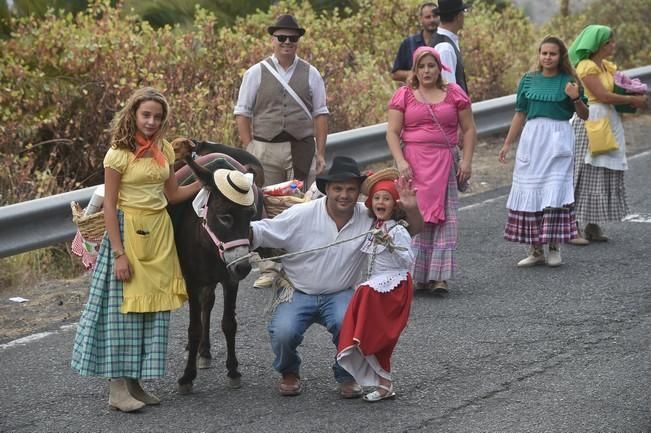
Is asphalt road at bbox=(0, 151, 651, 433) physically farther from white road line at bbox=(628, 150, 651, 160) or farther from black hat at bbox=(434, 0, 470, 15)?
white road line at bbox=(628, 150, 651, 160)

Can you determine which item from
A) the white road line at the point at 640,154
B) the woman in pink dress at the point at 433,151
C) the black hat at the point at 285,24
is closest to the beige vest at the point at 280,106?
the black hat at the point at 285,24

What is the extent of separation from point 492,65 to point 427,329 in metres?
8.78

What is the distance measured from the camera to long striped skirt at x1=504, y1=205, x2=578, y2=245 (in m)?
9.85

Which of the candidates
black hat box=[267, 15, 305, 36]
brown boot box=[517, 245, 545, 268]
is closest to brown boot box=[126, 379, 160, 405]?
black hat box=[267, 15, 305, 36]

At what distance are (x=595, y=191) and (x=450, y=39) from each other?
172 centimetres

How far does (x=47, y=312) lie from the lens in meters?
8.55

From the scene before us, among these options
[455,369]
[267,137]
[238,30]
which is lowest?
[455,369]

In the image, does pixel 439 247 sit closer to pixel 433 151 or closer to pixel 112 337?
pixel 433 151

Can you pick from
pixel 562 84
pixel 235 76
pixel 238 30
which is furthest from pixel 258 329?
pixel 238 30

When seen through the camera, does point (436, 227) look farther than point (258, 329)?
Yes

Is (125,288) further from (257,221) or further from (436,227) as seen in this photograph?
Answer: (436,227)

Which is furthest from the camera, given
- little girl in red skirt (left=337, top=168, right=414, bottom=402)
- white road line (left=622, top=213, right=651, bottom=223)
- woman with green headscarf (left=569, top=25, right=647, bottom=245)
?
white road line (left=622, top=213, right=651, bottom=223)

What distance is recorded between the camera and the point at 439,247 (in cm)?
919

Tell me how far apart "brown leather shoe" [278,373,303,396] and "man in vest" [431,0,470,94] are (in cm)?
356
